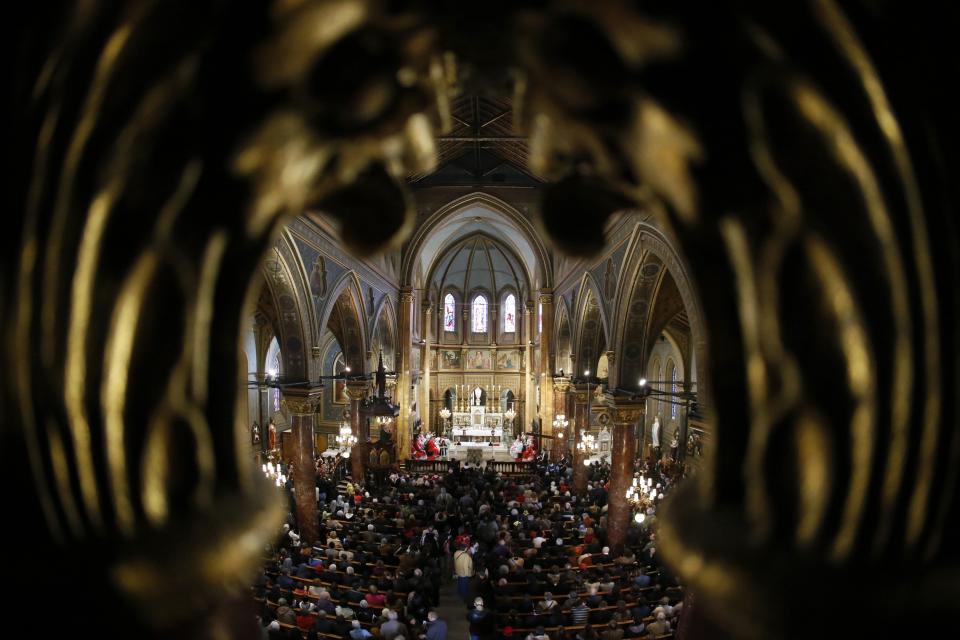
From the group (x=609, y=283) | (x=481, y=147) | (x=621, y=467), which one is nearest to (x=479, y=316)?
(x=481, y=147)

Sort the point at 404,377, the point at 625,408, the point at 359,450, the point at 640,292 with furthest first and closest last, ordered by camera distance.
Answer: the point at 404,377 → the point at 359,450 → the point at 625,408 → the point at 640,292

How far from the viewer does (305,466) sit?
43.4 ft

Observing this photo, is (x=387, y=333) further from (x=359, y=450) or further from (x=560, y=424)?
(x=560, y=424)

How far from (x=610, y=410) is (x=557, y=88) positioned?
1283cm

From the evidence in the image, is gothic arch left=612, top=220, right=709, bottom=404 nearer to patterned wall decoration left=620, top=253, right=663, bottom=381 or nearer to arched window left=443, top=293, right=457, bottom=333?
patterned wall decoration left=620, top=253, right=663, bottom=381

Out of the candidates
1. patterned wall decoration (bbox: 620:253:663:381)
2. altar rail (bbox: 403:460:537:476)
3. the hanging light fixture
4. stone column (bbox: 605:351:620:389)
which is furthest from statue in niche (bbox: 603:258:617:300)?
the hanging light fixture

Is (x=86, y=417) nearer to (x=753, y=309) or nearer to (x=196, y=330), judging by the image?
(x=196, y=330)

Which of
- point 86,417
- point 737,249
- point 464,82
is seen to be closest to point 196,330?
point 86,417

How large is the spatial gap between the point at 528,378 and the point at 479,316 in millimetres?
5927

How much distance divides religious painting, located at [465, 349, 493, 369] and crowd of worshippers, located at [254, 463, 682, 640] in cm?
1810

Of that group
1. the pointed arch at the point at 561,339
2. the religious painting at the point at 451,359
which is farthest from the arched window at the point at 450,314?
the pointed arch at the point at 561,339

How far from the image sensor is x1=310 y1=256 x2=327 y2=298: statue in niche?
13.0m

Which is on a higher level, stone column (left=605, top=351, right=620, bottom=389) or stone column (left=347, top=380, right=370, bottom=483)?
stone column (left=605, top=351, right=620, bottom=389)

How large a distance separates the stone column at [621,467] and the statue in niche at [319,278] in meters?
8.08
